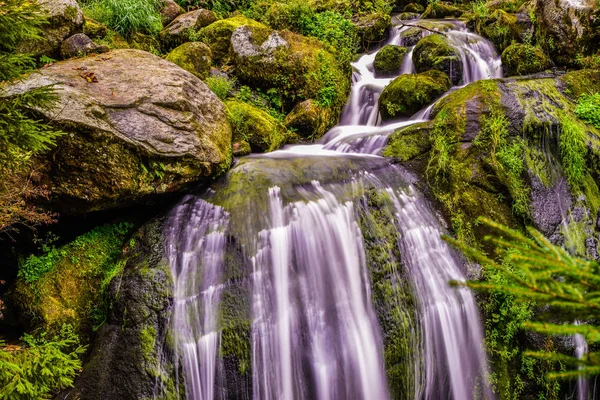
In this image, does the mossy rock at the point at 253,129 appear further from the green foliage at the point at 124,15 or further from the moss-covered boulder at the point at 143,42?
the green foliage at the point at 124,15

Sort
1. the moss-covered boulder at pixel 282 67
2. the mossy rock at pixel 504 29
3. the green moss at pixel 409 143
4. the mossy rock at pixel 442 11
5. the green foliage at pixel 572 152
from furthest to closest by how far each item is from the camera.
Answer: the mossy rock at pixel 442 11
the mossy rock at pixel 504 29
the moss-covered boulder at pixel 282 67
the green moss at pixel 409 143
the green foliage at pixel 572 152

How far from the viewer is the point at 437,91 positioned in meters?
7.23

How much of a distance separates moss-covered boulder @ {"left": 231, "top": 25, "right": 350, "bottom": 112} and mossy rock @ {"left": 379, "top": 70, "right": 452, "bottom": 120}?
1119mm

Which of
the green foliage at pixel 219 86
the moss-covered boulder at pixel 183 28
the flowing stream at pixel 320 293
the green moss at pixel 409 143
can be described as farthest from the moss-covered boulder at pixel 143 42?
the green moss at pixel 409 143

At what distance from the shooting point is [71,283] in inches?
159

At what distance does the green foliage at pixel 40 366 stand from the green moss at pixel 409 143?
4.89m

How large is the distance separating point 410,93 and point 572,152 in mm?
3034

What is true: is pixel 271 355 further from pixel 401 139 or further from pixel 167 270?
pixel 401 139

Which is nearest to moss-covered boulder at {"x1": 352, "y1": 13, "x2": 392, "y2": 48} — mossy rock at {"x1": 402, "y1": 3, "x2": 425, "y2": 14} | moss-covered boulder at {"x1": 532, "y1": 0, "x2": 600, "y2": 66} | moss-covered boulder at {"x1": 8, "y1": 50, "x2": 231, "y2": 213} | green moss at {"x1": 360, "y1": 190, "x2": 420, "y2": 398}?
mossy rock at {"x1": 402, "y1": 3, "x2": 425, "y2": 14}

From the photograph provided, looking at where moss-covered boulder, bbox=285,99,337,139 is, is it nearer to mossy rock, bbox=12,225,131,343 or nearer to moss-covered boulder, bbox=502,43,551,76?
mossy rock, bbox=12,225,131,343

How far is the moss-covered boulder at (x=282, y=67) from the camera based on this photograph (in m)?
7.43

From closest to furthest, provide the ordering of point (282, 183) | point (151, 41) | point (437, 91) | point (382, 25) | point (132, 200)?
point (132, 200) < point (282, 183) < point (437, 91) < point (151, 41) < point (382, 25)

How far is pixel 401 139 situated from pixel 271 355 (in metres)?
3.95

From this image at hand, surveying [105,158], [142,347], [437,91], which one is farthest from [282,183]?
[437,91]
